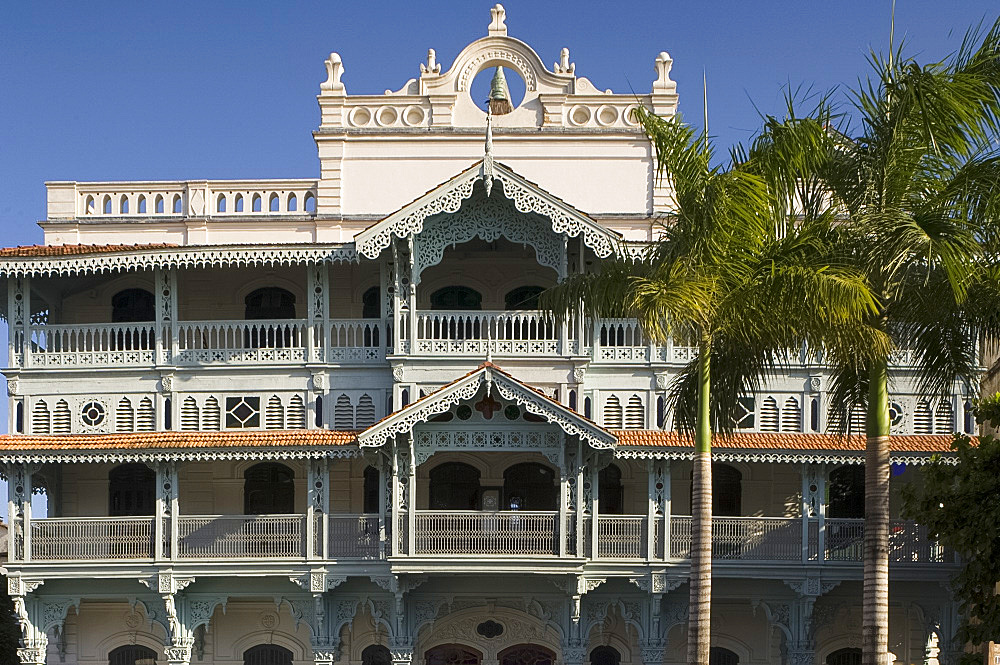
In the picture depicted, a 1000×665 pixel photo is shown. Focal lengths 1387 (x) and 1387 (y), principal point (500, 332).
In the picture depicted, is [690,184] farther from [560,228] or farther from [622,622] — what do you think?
[622,622]

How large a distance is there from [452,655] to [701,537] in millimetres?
11876

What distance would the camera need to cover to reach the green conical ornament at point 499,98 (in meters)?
35.2

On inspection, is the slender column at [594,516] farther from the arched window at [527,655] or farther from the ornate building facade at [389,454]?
the arched window at [527,655]

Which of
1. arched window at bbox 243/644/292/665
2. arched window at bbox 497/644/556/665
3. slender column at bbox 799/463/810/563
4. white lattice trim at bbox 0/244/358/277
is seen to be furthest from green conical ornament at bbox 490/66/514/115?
arched window at bbox 243/644/292/665

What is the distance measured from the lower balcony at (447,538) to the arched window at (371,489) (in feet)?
4.80

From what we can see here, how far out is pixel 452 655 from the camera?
3123 cm

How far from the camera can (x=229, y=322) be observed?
30.6 m

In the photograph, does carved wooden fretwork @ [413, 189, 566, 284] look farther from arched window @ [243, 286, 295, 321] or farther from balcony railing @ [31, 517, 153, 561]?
balcony railing @ [31, 517, 153, 561]

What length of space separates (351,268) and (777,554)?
11.5 meters

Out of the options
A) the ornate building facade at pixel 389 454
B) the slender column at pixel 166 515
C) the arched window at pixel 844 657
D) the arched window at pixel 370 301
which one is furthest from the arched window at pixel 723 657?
the slender column at pixel 166 515

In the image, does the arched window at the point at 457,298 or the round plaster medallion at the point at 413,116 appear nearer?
the arched window at the point at 457,298

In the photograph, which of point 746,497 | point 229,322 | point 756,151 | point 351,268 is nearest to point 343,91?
point 351,268

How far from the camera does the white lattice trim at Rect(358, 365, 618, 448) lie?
27781mm

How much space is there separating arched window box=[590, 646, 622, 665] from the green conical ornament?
13.5 m
